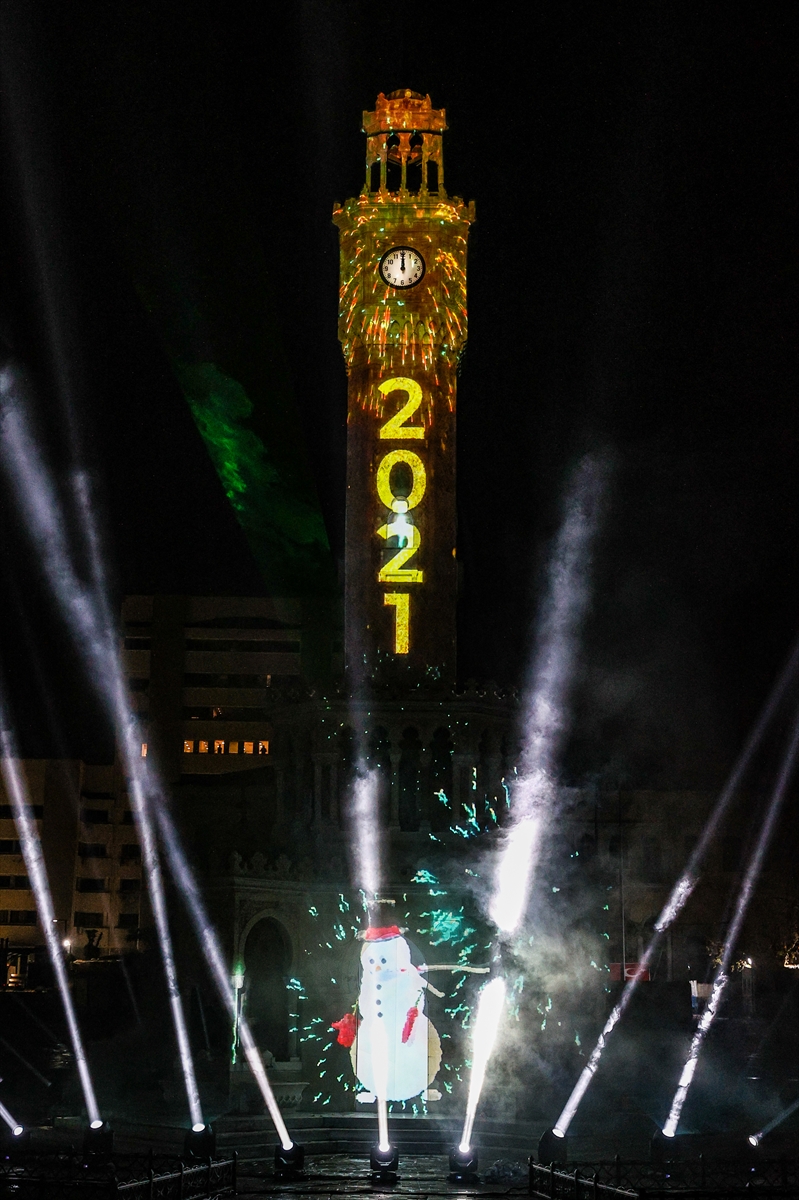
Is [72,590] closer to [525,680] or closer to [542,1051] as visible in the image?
[525,680]

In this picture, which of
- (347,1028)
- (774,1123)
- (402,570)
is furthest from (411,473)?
(774,1123)

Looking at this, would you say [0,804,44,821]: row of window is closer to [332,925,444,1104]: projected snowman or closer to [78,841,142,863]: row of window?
[78,841,142,863]: row of window

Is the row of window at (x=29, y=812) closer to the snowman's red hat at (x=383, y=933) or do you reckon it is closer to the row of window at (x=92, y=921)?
the row of window at (x=92, y=921)

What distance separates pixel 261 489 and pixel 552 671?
4078cm

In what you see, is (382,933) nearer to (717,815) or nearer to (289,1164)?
(289,1164)

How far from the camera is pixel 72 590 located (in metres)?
67.9

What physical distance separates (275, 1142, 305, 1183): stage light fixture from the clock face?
39.4 m

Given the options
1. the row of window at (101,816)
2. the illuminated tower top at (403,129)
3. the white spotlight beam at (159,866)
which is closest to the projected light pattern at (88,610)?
the white spotlight beam at (159,866)

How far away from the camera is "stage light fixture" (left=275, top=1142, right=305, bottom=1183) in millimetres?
35156

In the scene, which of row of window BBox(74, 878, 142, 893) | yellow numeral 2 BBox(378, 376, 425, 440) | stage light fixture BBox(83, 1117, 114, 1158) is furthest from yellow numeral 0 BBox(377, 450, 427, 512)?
row of window BBox(74, 878, 142, 893)

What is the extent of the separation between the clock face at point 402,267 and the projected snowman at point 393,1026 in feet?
94.5

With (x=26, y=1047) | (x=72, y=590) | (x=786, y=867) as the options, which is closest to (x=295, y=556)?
(x=72, y=590)

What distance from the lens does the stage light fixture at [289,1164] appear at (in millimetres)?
35156

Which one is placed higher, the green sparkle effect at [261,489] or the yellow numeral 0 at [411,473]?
the green sparkle effect at [261,489]
